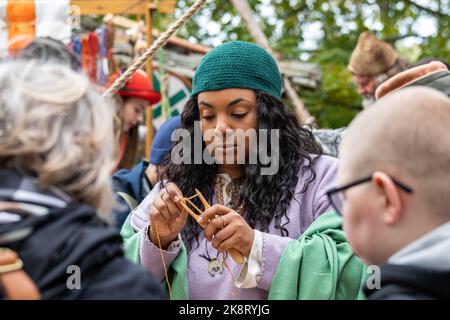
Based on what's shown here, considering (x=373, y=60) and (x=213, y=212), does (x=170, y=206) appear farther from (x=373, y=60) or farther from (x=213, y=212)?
(x=373, y=60)

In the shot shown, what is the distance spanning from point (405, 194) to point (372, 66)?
395 centimetres

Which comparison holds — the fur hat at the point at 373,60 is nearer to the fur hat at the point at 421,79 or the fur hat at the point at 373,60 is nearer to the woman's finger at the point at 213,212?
the fur hat at the point at 421,79

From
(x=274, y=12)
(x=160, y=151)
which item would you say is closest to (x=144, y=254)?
(x=160, y=151)

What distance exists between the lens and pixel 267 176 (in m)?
2.60

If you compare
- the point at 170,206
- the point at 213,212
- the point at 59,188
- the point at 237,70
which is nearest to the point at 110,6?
the point at 237,70

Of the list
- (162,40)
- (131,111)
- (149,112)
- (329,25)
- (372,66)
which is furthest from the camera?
(329,25)

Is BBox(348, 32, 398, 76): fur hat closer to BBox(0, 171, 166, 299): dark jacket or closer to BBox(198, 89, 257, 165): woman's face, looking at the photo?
BBox(198, 89, 257, 165): woman's face

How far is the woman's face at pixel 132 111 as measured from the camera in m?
4.97

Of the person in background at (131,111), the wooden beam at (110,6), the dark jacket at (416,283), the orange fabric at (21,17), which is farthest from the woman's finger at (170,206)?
the wooden beam at (110,6)

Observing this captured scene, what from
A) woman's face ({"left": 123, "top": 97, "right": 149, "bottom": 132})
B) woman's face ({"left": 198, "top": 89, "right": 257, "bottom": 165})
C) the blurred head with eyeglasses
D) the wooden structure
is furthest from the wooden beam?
the blurred head with eyeglasses

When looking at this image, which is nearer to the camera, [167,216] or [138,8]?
[167,216]

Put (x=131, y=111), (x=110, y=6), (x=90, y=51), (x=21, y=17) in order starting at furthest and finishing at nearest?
(x=110, y=6)
(x=90, y=51)
(x=131, y=111)
(x=21, y=17)

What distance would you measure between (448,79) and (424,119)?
99cm
